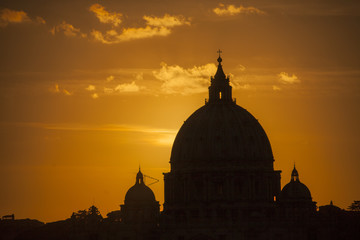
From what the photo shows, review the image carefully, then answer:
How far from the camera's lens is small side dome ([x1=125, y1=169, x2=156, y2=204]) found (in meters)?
158

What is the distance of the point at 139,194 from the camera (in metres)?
158

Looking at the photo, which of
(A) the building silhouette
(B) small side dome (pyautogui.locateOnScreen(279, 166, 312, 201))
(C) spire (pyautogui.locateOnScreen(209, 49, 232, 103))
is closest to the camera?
(A) the building silhouette

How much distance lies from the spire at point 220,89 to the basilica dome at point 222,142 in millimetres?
1708

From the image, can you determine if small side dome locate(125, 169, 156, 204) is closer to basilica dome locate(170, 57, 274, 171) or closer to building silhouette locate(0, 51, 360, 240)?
building silhouette locate(0, 51, 360, 240)

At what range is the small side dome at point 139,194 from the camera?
158m

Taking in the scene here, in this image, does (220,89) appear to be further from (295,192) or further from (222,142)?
(295,192)

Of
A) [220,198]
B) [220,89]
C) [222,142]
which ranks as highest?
[220,89]

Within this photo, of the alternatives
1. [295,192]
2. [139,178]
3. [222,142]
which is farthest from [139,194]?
[295,192]

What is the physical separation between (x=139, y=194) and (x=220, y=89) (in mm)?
18653

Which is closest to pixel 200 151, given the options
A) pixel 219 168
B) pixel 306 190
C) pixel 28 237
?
pixel 219 168

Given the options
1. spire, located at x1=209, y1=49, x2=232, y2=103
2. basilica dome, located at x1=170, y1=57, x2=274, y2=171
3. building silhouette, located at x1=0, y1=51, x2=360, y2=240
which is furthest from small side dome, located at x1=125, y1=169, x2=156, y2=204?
spire, located at x1=209, y1=49, x2=232, y2=103

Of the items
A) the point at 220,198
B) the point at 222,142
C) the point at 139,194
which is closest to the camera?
the point at 220,198

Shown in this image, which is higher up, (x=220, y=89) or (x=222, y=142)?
(x=220, y=89)

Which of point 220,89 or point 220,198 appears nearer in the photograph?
point 220,198
